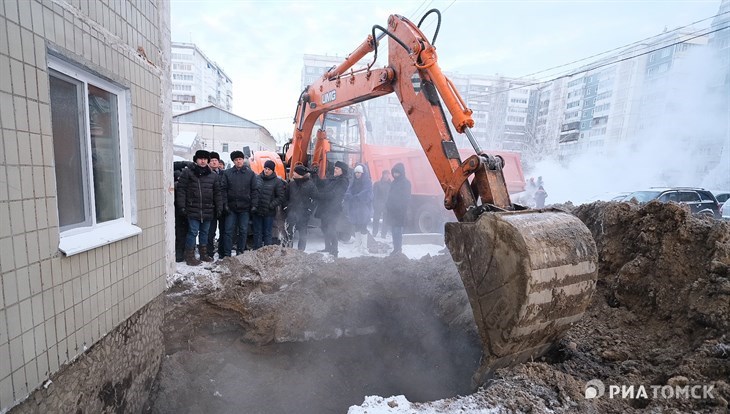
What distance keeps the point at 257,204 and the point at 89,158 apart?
3.44 metres

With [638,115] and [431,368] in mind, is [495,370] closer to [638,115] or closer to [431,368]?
[431,368]

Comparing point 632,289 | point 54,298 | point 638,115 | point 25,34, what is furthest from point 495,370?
point 638,115

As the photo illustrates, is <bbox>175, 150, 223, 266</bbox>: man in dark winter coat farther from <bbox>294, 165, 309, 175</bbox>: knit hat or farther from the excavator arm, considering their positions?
the excavator arm

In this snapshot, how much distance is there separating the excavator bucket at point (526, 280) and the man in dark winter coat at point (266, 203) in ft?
13.8

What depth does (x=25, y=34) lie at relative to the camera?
6.55 feet

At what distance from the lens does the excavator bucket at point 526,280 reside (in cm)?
247

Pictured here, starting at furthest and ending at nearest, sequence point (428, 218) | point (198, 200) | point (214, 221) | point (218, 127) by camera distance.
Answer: point (218, 127) → point (428, 218) → point (214, 221) → point (198, 200)

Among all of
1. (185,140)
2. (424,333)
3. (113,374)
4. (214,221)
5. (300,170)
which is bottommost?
(424,333)

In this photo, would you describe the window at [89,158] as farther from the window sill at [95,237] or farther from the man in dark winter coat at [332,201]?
the man in dark winter coat at [332,201]

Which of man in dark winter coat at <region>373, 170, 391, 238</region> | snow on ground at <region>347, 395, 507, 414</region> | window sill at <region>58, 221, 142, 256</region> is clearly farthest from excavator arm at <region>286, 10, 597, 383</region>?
man in dark winter coat at <region>373, 170, 391, 238</region>

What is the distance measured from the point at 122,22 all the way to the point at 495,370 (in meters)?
4.21

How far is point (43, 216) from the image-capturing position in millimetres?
2176

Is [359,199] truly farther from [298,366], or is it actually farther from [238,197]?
[298,366]

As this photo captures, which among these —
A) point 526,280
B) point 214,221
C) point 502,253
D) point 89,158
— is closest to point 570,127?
point 214,221
